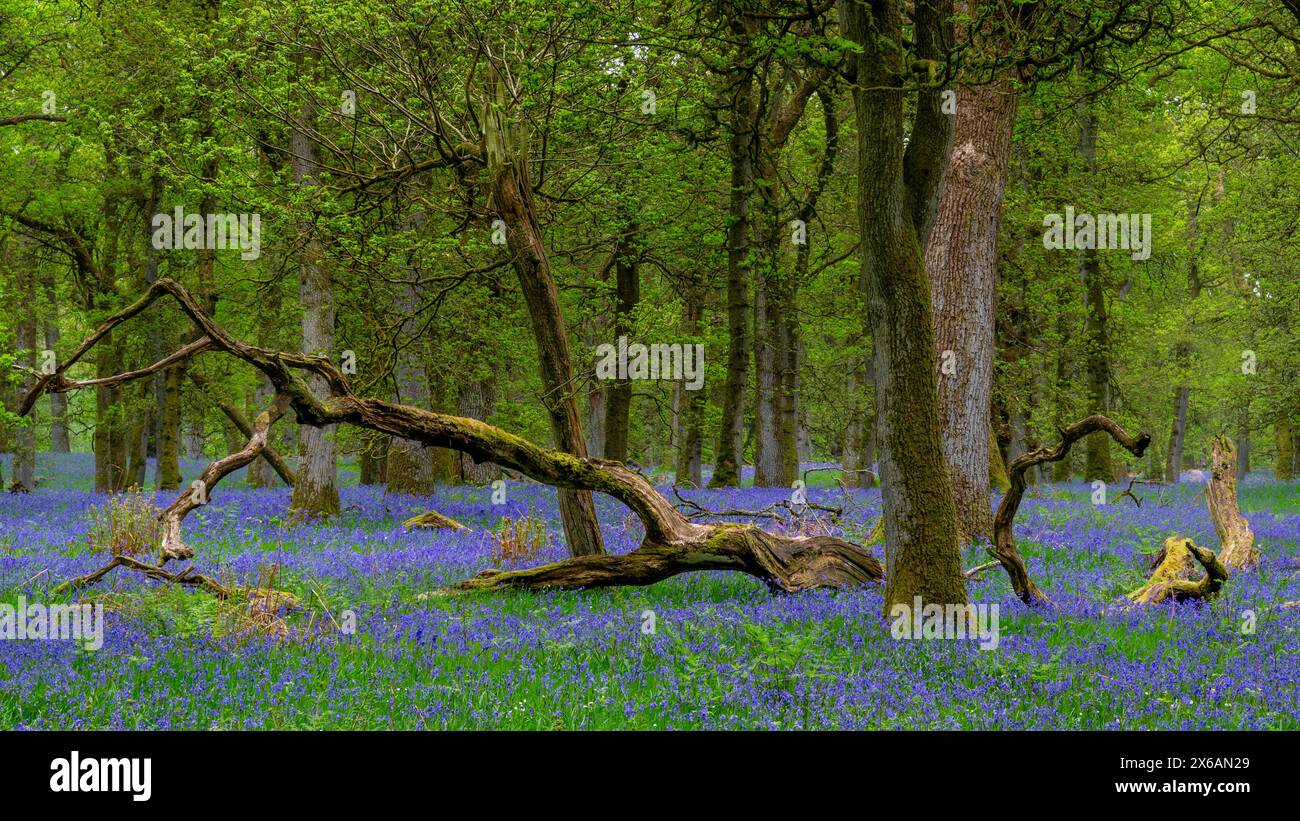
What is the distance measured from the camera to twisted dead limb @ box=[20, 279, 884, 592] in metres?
6.94

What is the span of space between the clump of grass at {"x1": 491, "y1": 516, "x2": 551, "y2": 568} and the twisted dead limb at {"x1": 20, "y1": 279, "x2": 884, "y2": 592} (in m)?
1.56

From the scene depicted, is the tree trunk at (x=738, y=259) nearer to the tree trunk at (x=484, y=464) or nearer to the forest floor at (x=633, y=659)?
the tree trunk at (x=484, y=464)

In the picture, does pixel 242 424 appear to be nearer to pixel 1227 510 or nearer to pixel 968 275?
pixel 968 275

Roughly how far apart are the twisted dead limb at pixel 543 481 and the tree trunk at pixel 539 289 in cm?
103

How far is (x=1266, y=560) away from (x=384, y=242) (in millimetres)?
12414

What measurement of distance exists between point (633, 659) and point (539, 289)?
16.8ft

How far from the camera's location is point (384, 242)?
38.0 ft

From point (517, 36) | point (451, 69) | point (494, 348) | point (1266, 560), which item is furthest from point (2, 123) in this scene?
point (1266, 560)

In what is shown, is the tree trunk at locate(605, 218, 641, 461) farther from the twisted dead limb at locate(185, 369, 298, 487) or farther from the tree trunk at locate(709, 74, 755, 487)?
the twisted dead limb at locate(185, 369, 298, 487)

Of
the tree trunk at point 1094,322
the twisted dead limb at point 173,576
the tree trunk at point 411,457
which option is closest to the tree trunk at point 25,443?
the tree trunk at point 411,457

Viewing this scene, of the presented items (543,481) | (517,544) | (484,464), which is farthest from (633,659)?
(484,464)

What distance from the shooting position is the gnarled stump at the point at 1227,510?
448 inches

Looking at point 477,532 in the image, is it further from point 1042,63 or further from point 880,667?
point 1042,63

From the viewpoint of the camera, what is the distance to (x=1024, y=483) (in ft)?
27.3
